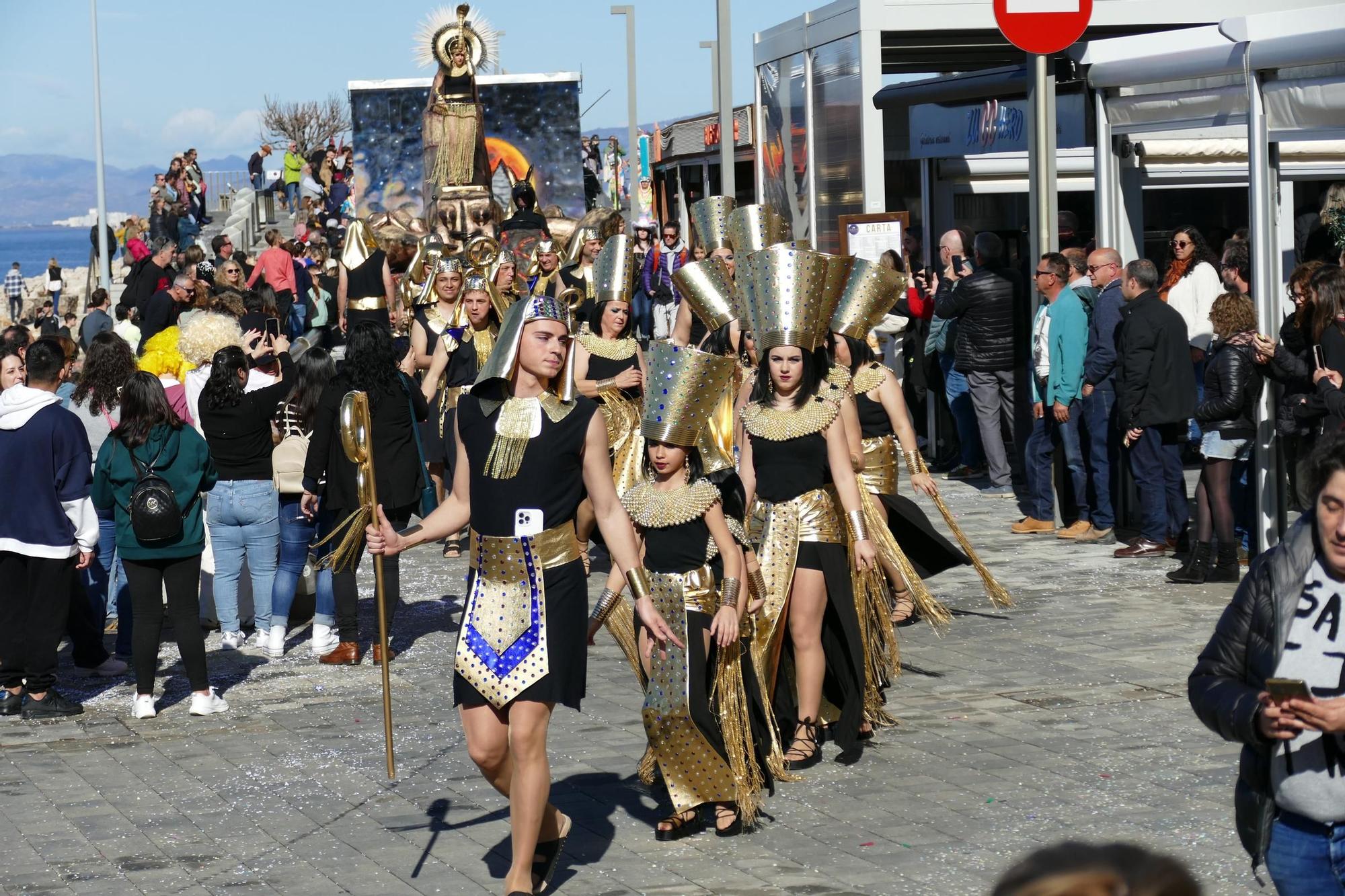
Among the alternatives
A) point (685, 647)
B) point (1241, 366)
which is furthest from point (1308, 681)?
point (1241, 366)

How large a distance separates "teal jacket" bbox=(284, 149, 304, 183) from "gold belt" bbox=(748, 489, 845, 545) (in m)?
34.3

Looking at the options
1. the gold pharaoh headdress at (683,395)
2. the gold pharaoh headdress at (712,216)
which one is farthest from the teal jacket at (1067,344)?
the gold pharaoh headdress at (683,395)

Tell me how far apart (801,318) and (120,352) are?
4.35 m

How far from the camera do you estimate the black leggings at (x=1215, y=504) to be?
10.5 metres

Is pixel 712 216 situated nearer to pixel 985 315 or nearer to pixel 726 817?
pixel 985 315

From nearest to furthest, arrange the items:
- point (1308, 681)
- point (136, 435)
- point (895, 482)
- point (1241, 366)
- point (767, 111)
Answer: point (1308, 681), point (136, 435), point (895, 482), point (1241, 366), point (767, 111)

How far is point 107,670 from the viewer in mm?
9445

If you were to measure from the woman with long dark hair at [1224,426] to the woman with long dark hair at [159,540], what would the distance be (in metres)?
5.57

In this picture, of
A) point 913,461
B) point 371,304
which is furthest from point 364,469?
point 371,304

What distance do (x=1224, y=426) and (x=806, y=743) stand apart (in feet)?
15.4

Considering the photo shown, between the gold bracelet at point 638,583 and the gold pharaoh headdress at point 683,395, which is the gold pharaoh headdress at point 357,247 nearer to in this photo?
the gold pharaoh headdress at point 683,395

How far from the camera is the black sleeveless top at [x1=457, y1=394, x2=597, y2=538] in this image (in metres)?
5.57

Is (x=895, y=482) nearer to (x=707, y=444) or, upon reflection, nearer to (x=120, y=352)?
(x=707, y=444)

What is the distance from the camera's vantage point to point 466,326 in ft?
39.4
